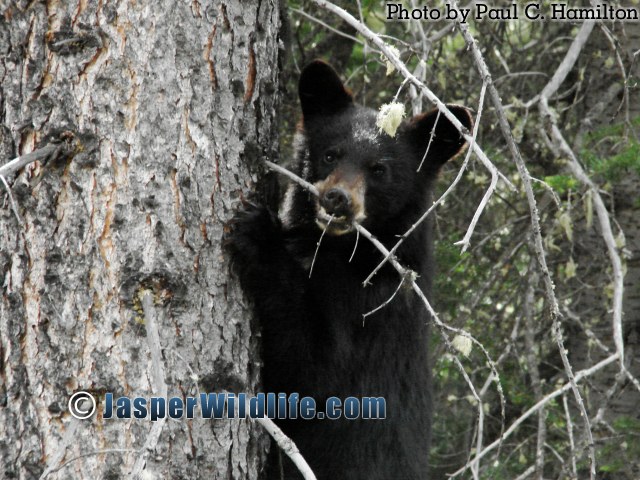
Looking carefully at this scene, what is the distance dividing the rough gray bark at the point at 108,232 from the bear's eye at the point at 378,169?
122 centimetres

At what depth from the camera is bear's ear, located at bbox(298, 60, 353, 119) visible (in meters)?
3.83

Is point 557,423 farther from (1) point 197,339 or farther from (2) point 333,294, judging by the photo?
(1) point 197,339

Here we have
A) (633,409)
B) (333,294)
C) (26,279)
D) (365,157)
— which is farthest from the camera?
(633,409)

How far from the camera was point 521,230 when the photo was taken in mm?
5258

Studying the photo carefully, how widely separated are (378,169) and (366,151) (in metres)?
0.10

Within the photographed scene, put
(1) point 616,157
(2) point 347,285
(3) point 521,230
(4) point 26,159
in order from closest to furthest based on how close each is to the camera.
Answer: (4) point 26,159 → (2) point 347,285 → (1) point 616,157 → (3) point 521,230

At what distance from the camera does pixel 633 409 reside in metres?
5.27

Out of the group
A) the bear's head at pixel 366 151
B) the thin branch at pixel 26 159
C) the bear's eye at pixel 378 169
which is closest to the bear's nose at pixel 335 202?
the bear's head at pixel 366 151

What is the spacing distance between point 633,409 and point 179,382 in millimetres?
3747

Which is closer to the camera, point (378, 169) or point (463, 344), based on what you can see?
point (463, 344)

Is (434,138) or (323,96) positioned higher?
(323,96)

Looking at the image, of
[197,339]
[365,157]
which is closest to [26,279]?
[197,339]

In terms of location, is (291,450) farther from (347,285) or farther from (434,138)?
(434,138)

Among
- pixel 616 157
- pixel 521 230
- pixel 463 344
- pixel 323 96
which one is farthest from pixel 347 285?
pixel 521 230
